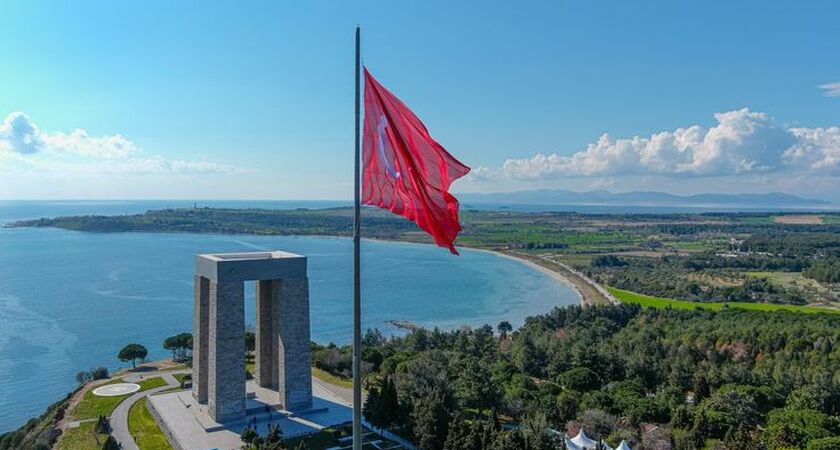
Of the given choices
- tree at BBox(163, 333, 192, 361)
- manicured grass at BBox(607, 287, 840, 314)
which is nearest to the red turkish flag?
tree at BBox(163, 333, 192, 361)

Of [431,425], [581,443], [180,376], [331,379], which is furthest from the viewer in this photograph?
[180,376]

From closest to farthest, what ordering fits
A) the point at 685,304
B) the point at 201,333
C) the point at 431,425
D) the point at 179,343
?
the point at 431,425, the point at 201,333, the point at 179,343, the point at 685,304

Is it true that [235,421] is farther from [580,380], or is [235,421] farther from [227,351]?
[580,380]

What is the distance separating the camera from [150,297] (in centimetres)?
6109

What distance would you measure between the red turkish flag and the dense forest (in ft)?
38.5

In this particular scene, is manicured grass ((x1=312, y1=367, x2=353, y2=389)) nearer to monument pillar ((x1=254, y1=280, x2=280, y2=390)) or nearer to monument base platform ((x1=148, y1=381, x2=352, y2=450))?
monument base platform ((x1=148, y1=381, x2=352, y2=450))

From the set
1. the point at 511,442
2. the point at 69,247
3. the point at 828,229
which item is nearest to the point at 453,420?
the point at 511,442

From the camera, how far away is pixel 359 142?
7.29 metres

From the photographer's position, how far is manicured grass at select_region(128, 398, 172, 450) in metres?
21.6

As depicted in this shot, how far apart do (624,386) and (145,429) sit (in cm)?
Result: 1914

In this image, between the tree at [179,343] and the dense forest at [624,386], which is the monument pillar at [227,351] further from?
the tree at [179,343]

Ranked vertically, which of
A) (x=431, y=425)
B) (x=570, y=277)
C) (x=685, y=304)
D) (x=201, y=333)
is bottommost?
(x=570, y=277)

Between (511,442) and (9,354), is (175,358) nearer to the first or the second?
(9,354)

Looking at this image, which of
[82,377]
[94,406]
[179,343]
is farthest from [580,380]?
[82,377]
